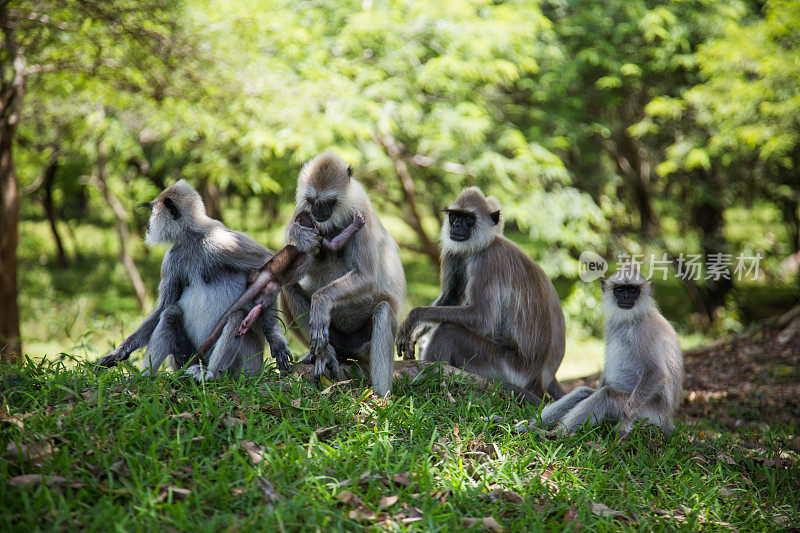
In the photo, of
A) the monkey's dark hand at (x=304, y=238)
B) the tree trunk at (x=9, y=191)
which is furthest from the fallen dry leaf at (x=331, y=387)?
the tree trunk at (x=9, y=191)

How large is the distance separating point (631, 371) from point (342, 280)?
78.2 inches

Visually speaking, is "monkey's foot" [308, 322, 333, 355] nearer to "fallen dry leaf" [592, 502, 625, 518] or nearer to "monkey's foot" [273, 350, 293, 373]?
"monkey's foot" [273, 350, 293, 373]

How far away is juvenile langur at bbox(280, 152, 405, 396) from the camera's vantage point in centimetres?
390

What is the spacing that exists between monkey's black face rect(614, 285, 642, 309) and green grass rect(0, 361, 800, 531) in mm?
816

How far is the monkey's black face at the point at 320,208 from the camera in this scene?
4023 mm

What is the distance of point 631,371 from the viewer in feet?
14.0

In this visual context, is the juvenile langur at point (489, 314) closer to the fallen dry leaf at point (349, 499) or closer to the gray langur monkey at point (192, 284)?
the gray langur monkey at point (192, 284)

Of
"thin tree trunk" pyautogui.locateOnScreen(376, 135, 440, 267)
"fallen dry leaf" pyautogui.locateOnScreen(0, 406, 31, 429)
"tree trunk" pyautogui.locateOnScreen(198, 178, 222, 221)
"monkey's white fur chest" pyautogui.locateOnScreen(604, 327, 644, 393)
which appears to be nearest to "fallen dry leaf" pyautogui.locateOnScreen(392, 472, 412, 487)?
"fallen dry leaf" pyautogui.locateOnScreen(0, 406, 31, 429)

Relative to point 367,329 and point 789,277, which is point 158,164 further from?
point 789,277

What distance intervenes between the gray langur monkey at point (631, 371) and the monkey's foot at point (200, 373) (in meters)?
2.08

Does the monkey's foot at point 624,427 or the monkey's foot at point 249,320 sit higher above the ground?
the monkey's foot at point 249,320

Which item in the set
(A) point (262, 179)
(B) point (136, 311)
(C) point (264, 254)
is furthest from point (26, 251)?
(C) point (264, 254)

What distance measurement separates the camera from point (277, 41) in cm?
879

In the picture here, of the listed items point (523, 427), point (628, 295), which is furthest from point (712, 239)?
point (523, 427)
